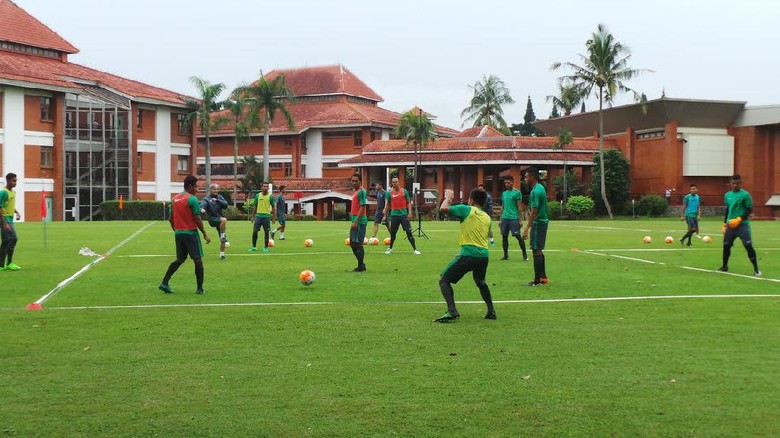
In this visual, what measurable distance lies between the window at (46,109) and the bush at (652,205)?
4358 centimetres

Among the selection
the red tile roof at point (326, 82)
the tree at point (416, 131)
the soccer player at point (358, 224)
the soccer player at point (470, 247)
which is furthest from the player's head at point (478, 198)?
the red tile roof at point (326, 82)

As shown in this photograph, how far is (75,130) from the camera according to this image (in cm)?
6406

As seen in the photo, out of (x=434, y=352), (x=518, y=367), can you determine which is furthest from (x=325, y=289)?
(x=518, y=367)

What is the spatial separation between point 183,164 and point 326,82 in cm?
2040

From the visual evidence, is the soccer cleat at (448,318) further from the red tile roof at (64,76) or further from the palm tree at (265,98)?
the palm tree at (265,98)

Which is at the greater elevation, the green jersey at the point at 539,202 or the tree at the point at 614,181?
the tree at the point at 614,181

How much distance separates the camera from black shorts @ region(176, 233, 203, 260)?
13.5 m

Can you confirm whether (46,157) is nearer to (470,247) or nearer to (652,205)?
(652,205)

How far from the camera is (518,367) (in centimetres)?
796

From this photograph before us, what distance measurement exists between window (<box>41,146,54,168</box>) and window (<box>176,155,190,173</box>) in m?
12.5

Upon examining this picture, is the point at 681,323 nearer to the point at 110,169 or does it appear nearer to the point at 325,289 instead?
the point at 325,289

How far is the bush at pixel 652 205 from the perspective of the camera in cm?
6366

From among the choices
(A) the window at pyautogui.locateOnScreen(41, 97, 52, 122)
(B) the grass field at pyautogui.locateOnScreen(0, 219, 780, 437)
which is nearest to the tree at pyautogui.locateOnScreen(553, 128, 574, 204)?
(A) the window at pyautogui.locateOnScreen(41, 97, 52, 122)

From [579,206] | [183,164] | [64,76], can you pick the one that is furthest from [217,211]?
[183,164]
